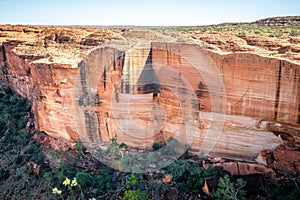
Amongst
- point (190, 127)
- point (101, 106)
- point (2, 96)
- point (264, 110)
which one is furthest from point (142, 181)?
point (2, 96)

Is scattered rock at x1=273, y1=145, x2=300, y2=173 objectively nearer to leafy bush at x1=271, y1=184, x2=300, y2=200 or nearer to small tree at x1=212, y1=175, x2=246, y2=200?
leafy bush at x1=271, y1=184, x2=300, y2=200

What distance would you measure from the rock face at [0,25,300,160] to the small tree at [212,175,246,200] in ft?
5.64

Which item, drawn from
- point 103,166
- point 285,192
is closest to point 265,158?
point 285,192

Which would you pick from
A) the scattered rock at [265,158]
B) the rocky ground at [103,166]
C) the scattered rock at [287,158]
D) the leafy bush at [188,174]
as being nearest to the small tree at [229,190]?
the rocky ground at [103,166]

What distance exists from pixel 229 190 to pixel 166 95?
4.82 m

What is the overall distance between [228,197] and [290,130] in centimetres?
334

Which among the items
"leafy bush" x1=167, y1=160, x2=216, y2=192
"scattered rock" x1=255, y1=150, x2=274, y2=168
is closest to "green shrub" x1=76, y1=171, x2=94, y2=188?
"leafy bush" x1=167, y1=160, x2=216, y2=192

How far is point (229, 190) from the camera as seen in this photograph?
378 inches

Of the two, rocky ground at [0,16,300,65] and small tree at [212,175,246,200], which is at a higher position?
rocky ground at [0,16,300,65]

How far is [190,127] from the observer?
12.1 meters

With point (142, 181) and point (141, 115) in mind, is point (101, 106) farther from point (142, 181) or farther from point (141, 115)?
point (142, 181)

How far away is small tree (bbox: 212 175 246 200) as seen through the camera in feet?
30.4

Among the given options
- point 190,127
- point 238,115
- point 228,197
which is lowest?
point 228,197

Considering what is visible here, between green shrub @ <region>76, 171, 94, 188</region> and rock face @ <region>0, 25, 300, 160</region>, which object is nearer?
rock face @ <region>0, 25, 300, 160</region>
